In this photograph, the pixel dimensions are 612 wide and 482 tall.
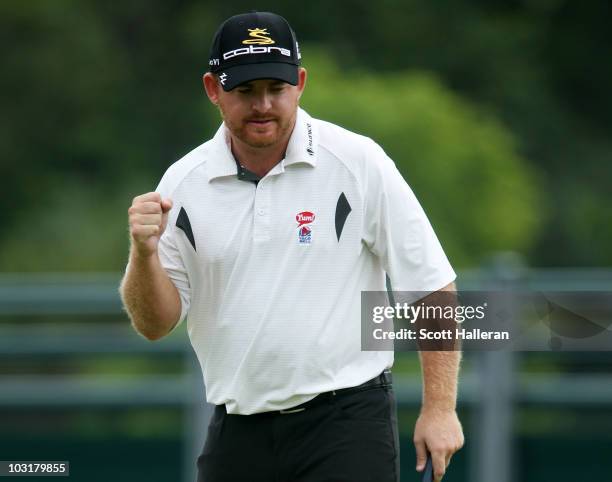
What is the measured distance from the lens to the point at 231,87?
437 centimetres

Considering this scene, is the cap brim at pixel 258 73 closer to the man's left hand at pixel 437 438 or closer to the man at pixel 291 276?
the man at pixel 291 276

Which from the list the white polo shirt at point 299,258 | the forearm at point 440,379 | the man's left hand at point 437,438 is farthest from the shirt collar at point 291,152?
the man's left hand at point 437,438

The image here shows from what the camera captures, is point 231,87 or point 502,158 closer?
point 231,87

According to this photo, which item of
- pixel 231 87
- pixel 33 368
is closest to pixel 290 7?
pixel 33 368

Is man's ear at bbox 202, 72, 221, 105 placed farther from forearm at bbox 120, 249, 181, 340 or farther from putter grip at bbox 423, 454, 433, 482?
putter grip at bbox 423, 454, 433, 482

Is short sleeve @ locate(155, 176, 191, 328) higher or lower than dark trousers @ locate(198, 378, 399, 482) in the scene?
higher

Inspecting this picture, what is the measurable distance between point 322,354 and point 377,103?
774 centimetres

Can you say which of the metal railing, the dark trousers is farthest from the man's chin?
the metal railing

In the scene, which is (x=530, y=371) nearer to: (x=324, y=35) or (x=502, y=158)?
(x=502, y=158)

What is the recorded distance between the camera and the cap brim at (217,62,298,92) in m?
4.33

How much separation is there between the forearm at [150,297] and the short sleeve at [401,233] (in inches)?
26.1

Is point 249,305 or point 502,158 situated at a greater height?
point 502,158

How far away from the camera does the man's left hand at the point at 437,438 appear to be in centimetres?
430

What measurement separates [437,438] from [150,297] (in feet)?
3.33
